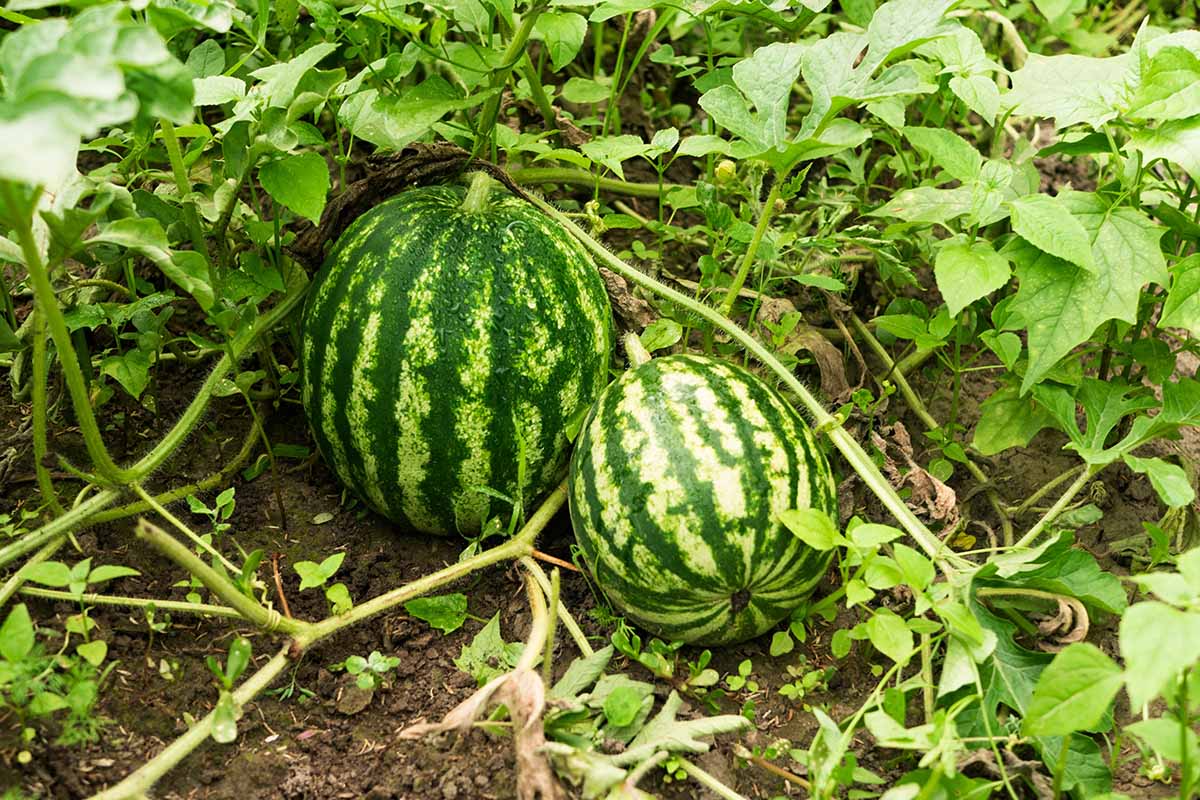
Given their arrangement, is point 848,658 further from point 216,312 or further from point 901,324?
point 216,312

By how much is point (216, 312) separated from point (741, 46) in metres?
1.85

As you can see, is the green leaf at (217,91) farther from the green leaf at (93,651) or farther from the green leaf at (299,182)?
the green leaf at (93,651)

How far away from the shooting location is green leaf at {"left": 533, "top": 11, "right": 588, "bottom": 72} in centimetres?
262

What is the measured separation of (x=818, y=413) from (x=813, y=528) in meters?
0.41

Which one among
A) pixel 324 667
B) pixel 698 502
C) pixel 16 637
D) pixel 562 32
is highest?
pixel 562 32

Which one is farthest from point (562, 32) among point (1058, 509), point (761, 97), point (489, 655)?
point (1058, 509)

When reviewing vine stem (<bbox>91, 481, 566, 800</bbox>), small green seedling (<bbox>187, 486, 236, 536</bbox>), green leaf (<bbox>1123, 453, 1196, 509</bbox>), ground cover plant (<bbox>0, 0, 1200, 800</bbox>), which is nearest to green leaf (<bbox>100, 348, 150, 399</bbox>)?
ground cover plant (<bbox>0, 0, 1200, 800</bbox>)

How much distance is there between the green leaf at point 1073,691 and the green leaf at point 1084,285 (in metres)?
0.74

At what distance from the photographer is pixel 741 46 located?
3367 millimetres

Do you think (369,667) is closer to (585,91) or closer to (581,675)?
(581,675)

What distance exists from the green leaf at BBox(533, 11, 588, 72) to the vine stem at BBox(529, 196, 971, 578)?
33 centimetres

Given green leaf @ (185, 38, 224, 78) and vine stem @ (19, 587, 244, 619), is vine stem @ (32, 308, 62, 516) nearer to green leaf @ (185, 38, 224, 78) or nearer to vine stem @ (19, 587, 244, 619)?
vine stem @ (19, 587, 244, 619)

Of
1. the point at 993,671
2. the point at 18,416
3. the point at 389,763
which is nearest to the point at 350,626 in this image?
the point at 389,763

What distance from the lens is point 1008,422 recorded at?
8.43ft
